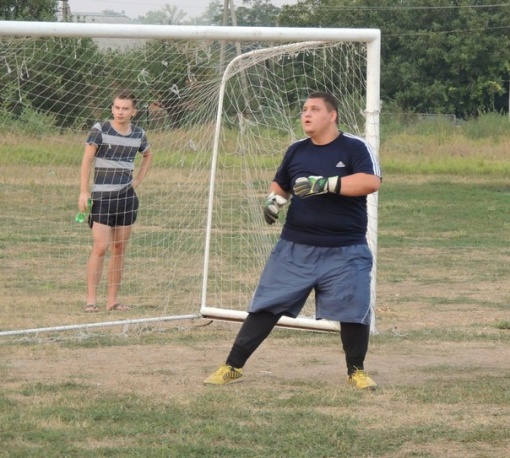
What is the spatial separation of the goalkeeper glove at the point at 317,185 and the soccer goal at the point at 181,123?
1.98m

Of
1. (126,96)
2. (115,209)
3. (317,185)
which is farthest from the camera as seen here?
(115,209)

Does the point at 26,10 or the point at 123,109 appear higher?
the point at 26,10

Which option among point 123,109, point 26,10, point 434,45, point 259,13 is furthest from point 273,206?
point 259,13

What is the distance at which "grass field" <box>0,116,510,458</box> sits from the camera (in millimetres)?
5879

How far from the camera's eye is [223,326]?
31.9 ft

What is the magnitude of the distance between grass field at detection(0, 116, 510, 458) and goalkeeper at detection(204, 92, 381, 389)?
289 millimetres

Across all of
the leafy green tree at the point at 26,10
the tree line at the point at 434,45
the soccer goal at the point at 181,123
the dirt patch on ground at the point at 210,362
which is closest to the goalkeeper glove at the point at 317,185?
the dirt patch on ground at the point at 210,362

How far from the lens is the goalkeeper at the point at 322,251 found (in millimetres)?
7137

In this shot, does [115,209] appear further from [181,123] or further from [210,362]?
[210,362]

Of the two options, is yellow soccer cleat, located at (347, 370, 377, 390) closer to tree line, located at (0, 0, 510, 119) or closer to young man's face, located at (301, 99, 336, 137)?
young man's face, located at (301, 99, 336, 137)

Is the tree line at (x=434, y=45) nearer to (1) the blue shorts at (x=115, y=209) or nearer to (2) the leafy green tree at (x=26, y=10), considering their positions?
(2) the leafy green tree at (x=26, y=10)

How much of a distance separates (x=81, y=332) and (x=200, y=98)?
95.9 inches

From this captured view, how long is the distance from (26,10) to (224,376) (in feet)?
73.3

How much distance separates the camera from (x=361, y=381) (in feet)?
23.6
